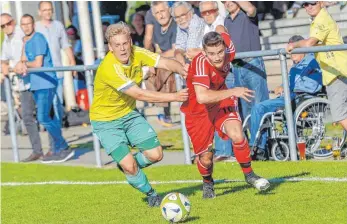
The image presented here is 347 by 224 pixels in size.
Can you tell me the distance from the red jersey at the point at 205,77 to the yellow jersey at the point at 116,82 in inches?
17.9

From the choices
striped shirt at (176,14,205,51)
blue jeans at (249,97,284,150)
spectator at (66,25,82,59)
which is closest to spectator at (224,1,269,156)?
blue jeans at (249,97,284,150)

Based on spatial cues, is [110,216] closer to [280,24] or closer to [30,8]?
[280,24]

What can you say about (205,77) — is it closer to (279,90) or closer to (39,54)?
(279,90)

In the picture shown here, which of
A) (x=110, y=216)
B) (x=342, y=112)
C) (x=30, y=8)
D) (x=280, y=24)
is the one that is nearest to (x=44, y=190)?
(x=110, y=216)

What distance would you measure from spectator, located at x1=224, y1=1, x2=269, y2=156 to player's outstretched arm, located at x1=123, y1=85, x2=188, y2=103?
3260 mm

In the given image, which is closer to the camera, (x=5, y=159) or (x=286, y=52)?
(x=286, y=52)

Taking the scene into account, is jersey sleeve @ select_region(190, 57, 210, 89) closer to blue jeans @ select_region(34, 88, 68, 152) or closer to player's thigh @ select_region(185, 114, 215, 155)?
player's thigh @ select_region(185, 114, 215, 155)

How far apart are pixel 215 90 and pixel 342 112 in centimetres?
246

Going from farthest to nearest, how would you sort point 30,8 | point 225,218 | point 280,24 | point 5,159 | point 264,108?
point 30,8 < point 280,24 < point 5,159 < point 264,108 < point 225,218

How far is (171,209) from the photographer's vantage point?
9805 mm

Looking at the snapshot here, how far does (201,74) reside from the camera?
10711 mm

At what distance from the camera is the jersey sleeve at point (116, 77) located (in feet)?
35.3

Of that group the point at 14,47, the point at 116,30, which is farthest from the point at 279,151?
the point at 14,47

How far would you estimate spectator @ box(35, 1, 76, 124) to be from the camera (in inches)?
648
